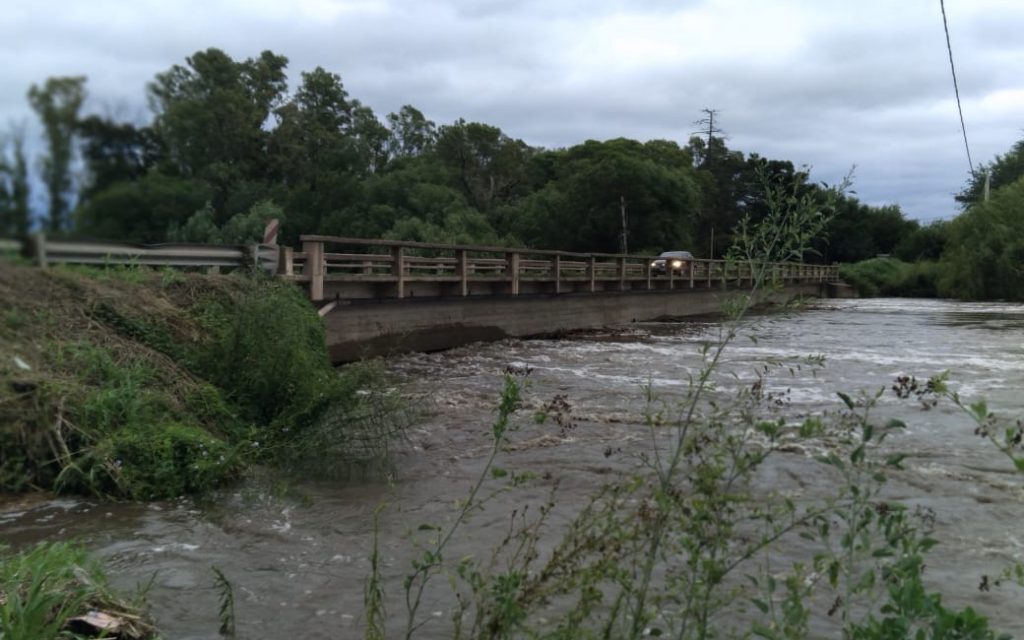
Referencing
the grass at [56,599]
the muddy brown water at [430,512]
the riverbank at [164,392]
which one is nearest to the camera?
the grass at [56,599]

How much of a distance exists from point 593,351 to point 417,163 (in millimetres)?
46711

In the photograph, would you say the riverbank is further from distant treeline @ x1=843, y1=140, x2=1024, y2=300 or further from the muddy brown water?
distant treeline @ x1=843, y1=140, x2=1024, y2=300

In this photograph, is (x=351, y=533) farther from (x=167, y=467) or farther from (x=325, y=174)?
(x=325, y=174)

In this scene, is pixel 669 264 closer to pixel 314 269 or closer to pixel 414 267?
pixel 414 267

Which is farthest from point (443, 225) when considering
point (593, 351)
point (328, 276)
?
point (328, 276)

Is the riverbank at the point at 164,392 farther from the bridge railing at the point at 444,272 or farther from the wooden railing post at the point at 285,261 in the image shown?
the bridge railing at the point at 444,272

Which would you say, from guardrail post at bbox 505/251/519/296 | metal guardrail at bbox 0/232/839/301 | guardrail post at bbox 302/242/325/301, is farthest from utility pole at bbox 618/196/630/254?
guardrail post at bbox 302/242/325/301

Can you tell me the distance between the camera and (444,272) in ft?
68.3

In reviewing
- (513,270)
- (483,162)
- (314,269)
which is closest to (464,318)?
(513,270)

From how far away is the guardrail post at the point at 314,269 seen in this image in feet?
46.5

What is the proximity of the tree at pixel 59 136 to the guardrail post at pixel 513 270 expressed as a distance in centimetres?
2141

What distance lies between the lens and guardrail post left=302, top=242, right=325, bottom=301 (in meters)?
14.2

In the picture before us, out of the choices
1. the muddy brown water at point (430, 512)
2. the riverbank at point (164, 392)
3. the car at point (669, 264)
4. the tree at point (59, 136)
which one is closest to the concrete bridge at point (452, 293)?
the car at point (669, 264)

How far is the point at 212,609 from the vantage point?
434cm
